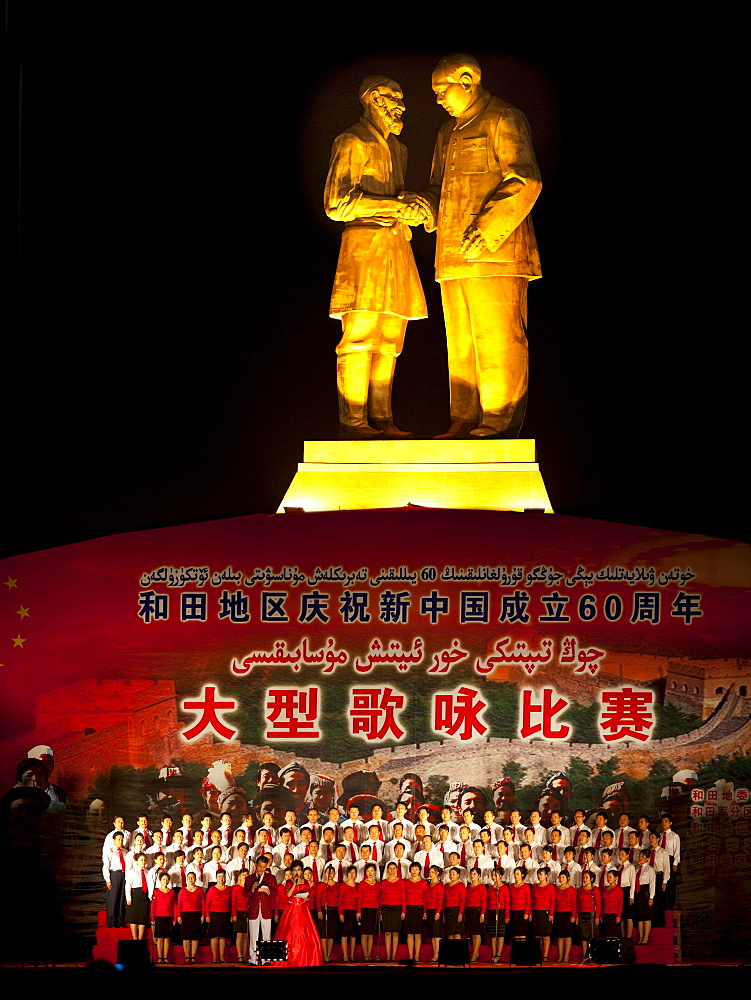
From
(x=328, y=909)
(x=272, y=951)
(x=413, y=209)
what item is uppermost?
(x=413, y=209)

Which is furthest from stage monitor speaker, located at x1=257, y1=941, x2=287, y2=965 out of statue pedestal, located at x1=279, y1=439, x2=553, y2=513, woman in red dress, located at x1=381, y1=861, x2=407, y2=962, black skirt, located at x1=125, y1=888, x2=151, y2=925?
statue pedestal, located at x1=279, y1=439, x2=553, y2=513

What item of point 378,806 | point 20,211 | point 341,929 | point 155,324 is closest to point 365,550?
point 378,806

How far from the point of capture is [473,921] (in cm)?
823

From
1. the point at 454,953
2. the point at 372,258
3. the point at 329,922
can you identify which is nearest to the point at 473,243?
the point at 372,258

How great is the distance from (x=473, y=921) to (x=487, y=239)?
3.36m

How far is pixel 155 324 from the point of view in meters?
10.4

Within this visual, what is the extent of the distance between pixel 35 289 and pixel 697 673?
447 cm

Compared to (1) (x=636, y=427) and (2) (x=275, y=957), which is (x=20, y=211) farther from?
(2) (x=275, y=957)

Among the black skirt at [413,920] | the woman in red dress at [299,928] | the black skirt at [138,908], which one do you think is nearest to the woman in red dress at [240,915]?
the woman in red dress at [299,928]

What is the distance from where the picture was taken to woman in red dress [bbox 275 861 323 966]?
26.8ft

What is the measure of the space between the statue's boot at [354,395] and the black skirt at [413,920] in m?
2.50

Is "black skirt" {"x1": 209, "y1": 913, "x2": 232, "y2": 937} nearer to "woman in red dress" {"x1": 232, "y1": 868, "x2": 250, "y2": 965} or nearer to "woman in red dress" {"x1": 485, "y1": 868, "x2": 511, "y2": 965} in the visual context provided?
"woman in red dress" {"x1": 232, "y1": 868, "x2": 250, "y2": 965}

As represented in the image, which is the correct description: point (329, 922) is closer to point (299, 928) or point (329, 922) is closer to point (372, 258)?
point (299, 928)

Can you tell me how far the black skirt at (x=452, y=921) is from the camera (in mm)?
8219
